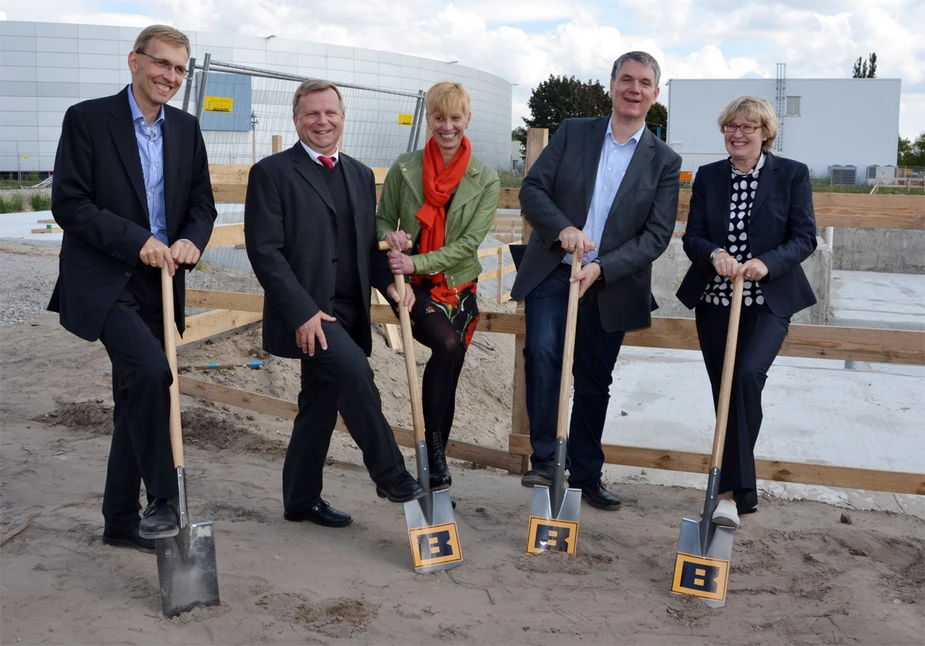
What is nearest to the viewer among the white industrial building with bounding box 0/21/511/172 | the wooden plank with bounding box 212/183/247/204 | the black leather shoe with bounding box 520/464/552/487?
the black leather shoe with bounding box 520/464/552/487

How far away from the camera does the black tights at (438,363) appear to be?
12.9ft

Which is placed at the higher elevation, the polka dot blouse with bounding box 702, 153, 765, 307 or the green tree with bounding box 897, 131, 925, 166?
the green tree with bounding box 897, 131, 925, 166

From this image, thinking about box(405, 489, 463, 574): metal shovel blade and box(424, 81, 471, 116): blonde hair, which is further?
box(424, 81, 471, 116): blonde hair

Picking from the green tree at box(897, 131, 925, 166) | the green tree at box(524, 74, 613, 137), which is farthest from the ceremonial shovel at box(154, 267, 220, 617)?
the green tree at box(897, 131, 925, 166)

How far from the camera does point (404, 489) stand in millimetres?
3545

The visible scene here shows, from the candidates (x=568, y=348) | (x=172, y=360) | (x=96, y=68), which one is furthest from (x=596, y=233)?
(x=96, y=68)

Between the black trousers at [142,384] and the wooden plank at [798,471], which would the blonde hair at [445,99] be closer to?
the black trousers at [142,384]

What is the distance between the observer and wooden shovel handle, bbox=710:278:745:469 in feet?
11.7

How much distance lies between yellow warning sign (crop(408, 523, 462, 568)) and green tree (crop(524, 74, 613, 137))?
51.3 metres

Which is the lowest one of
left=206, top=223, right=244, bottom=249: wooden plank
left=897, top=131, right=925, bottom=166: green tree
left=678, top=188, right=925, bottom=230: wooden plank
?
left=206, top=223, right=244, bottom=249: wooden plank

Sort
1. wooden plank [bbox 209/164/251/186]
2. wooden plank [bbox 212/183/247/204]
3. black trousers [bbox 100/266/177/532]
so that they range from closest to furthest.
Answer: black trousers [bbox 100/266/177/532] < wooden plank [bbox 212/183/247/204] < wooden plank [bbox 209/164/251/186]

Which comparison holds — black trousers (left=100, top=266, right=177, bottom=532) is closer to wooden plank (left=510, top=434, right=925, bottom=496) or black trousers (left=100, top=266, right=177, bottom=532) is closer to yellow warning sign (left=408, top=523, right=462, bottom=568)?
yellow warning sign (left=408, top=523, right=462, bottom=568)

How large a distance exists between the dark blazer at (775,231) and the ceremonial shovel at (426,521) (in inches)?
51.7

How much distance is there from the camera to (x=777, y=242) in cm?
382
